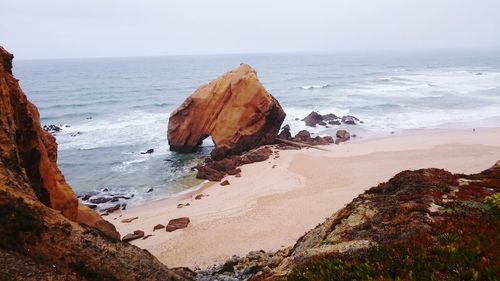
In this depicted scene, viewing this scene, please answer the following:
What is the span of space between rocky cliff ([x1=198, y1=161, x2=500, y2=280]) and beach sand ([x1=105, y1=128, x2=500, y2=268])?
22.6 ft

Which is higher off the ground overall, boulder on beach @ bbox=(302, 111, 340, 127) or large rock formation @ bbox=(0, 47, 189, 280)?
large rock formation @ bbox=(0, 47, 189, 280)

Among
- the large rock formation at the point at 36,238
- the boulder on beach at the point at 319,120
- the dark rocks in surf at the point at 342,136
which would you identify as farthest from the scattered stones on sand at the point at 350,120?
the large rock formation at the point at 36,238

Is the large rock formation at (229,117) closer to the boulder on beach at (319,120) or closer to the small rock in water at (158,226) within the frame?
the boulder on beach at (319,120)

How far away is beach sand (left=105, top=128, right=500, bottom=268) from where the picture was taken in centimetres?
1927

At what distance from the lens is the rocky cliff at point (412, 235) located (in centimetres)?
714

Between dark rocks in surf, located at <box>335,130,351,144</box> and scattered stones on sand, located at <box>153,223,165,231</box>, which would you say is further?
dark rocks in surf, located at <box>335,130,351,144</box>

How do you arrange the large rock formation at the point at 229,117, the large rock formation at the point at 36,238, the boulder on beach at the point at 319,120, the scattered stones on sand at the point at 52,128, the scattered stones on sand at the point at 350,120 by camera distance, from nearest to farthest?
1. the large rock formation at the point at 36,238
2. the large rock formation at the point at 229,117
3. the scattered stones on sand at the point at 350,120
4. the boulder on beach at the point at 319,120
5. the scattered stones on sand at the point at 52,128

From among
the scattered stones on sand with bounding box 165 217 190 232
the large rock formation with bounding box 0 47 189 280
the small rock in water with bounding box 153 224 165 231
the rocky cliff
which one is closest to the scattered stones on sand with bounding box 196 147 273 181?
the scattered stones on sand with bounding box 165 217 190 232

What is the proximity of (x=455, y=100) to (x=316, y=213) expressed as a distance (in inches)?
2067

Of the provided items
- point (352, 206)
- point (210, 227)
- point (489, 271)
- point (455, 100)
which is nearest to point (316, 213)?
point (210, 227)

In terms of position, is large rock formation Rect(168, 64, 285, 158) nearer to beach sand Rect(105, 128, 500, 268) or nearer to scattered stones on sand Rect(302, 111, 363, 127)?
beach sand Rect(105, 128, 500, 268)

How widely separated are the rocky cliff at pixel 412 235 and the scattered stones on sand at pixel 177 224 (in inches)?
388

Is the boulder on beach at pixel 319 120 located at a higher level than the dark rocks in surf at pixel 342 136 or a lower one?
higher

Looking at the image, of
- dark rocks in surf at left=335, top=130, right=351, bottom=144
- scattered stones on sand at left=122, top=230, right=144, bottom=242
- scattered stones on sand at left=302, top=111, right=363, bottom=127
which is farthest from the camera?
scattered stones on sand at left=302, top=111, right=363, bottom=127
